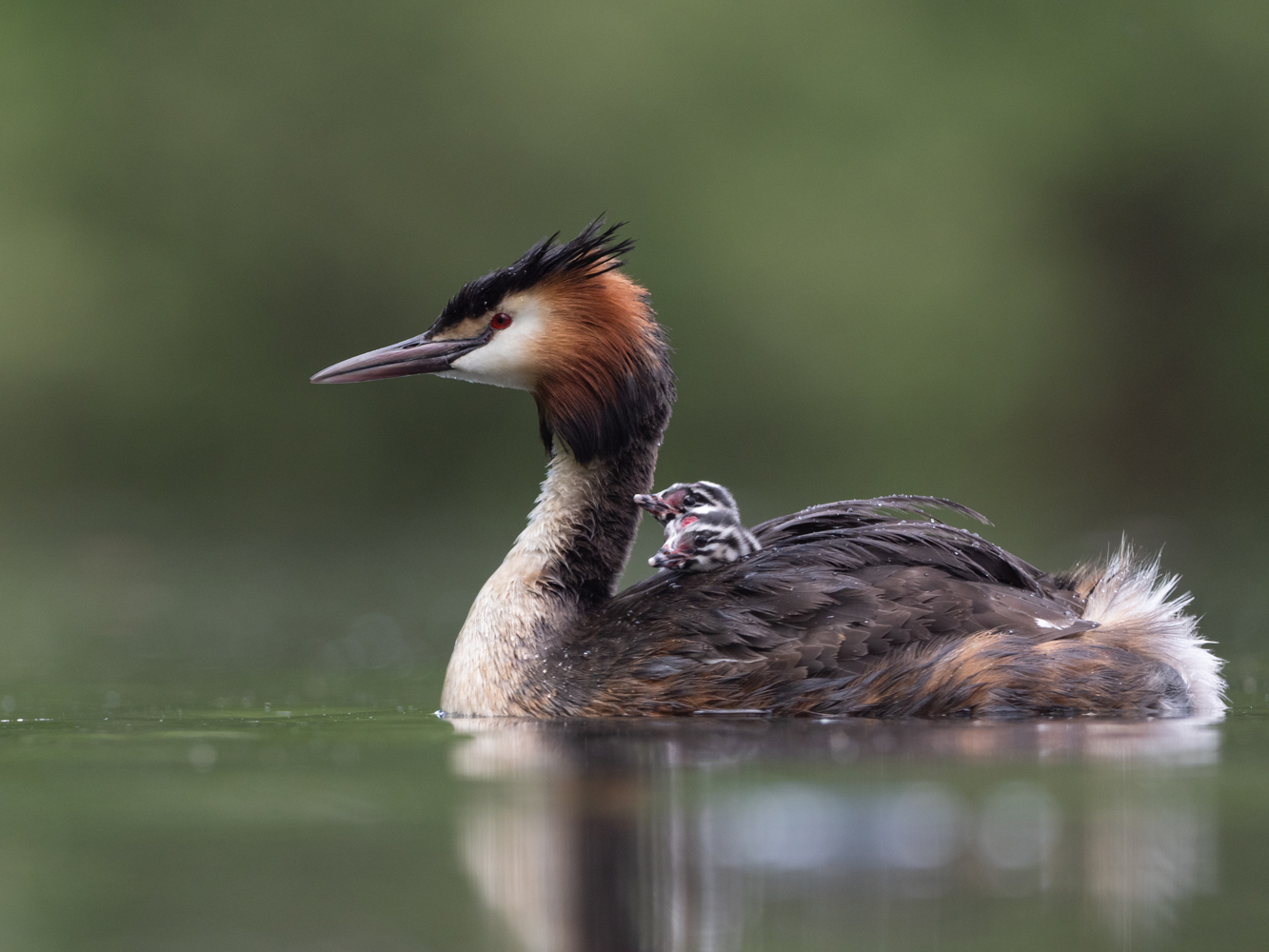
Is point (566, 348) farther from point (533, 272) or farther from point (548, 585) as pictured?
point (548, 585)

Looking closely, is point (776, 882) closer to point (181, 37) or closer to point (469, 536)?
point (469, 536)

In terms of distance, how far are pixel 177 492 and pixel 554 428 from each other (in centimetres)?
1497

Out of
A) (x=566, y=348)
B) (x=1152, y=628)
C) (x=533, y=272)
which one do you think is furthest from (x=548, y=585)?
(x=1152, y=628)

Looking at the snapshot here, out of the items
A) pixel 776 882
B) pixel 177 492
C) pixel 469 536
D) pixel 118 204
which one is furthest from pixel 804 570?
pixel 118 204

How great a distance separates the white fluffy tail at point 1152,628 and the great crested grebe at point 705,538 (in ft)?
4.24

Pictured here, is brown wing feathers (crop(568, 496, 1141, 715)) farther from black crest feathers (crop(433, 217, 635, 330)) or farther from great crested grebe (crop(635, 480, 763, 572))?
black crest feathers (crop(433, 217, 635, 330))

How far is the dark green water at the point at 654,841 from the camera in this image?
3.05 metres

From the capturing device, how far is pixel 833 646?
227 inches

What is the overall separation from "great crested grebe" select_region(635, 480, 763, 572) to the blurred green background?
545 inches

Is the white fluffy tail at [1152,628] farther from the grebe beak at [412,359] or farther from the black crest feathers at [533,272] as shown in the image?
the grebe beak at [412,359]

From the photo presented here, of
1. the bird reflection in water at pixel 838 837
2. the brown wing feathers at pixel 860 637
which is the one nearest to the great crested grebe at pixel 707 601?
the brown wing feathers at pixel 860 637

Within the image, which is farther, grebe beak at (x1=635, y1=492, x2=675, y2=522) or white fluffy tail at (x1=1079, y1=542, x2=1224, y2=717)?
grebe beak at (x1=635, y1=492, x2=675, y2=522)

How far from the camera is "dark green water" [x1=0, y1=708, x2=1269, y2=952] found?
3.05 meters

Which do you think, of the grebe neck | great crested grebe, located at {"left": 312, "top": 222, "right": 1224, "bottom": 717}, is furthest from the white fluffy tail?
the grebe neck
